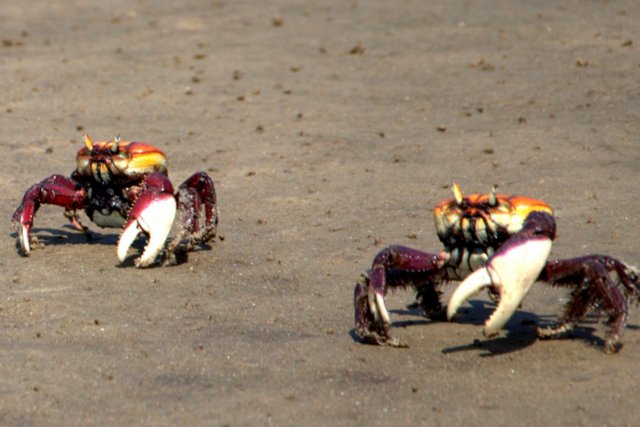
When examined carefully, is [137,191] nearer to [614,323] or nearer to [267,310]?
[267,310]

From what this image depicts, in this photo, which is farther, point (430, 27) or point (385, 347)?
point (430, 27)

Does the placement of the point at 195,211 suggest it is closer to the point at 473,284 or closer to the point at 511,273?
the point at 473,284

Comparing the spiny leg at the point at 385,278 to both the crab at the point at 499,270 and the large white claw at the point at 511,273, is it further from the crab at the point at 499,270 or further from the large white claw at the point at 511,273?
the large white claw at the point at 511,273

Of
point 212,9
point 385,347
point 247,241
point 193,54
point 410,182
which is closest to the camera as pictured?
point 385,347

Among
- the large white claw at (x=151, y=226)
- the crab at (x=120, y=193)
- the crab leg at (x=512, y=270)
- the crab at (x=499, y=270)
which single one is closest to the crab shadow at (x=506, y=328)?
the crab at (x=499, y=270)

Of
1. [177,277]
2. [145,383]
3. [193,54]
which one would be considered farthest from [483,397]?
[193,54]

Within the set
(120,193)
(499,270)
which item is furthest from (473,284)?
(120,193)

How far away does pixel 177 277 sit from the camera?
793 cm

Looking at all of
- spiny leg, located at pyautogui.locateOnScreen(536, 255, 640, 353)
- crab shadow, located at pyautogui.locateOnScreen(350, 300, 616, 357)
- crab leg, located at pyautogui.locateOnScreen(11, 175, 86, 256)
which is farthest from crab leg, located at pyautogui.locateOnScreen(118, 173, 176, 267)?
spiny leg, located at pyautogui.locateOnScreen(536, 255, 640, 353)

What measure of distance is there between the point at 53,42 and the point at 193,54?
1946mm

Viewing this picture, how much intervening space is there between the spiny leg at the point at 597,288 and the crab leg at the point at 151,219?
8.84 ft

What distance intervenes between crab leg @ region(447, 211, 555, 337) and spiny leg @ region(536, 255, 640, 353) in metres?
0.26

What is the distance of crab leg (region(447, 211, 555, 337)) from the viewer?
19.1ft

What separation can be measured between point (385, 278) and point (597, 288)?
1042mm
